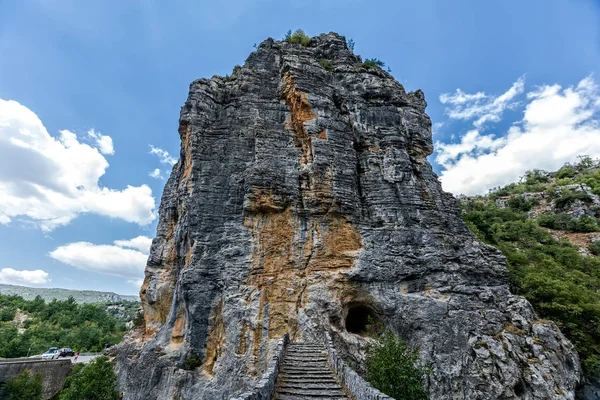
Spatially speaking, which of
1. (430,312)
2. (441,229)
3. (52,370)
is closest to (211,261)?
(430,312)

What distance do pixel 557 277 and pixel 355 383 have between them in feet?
84.1

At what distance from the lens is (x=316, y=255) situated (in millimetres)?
17172

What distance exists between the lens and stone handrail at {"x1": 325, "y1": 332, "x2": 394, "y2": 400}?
5974 millimetres

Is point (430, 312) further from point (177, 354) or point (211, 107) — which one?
point (211, 107)

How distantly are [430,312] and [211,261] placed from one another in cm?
1215

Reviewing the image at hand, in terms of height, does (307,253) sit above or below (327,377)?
above

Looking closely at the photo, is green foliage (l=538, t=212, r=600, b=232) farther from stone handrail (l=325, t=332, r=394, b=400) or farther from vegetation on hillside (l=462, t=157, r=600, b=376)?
stone handrail (l=325, t=332, r=394, b=400)

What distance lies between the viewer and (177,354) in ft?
53.1

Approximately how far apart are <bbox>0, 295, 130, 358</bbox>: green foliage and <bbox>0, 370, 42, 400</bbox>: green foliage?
23027 millimetres

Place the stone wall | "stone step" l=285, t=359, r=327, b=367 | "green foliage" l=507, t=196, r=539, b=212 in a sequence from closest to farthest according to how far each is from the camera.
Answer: "stone step" l=285, t=359, r=327, b=367 → the stone wall → "green foliage" l=507, t=196, r=539, b=212

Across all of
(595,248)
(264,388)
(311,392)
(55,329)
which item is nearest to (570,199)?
(595,248)

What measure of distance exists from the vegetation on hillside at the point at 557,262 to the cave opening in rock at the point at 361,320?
10.8 meters

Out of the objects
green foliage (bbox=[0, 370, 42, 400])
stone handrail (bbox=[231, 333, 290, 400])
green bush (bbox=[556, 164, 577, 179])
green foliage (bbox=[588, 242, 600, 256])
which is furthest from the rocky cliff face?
green bush (bbox=[556, 164, 577, 179])

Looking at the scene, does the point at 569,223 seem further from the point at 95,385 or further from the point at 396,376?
the point at 95,385
